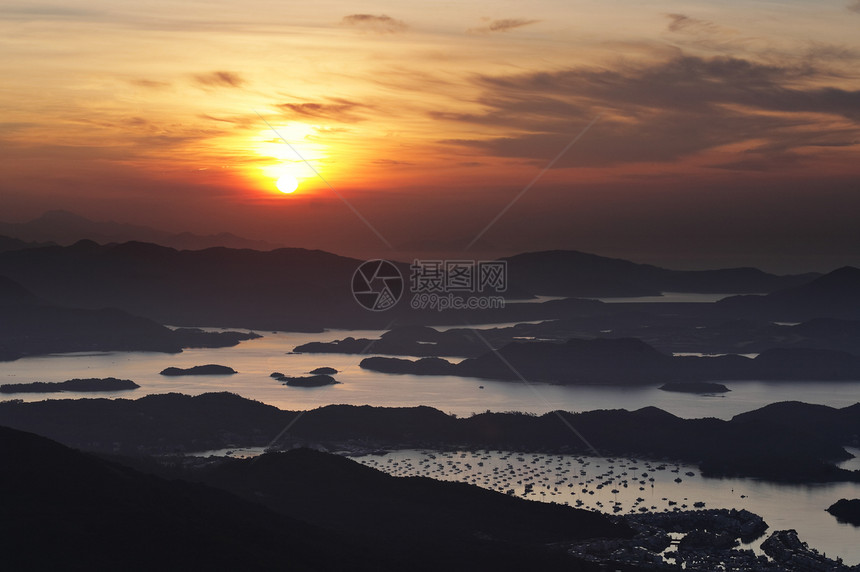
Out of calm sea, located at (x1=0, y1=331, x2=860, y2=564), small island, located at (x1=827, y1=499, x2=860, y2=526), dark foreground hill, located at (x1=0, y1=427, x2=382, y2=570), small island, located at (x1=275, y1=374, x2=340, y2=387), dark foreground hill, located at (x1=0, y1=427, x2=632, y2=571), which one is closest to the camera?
dark foreground hill, located at (x1=0, y1=427, x2=382, y2=570)

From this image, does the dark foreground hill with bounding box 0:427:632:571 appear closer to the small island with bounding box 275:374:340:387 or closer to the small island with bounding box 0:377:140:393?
the small island with bounding box 275:374:340:387

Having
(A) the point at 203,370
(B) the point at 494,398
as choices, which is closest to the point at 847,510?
(B) the point at 494,398

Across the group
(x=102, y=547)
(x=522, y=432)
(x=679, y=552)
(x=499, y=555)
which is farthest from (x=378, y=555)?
(x=522, y=432)

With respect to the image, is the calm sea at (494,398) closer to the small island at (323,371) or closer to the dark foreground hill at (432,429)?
the small island at (323,371)

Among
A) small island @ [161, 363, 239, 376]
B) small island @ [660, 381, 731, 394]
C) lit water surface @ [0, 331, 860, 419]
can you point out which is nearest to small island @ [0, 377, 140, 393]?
lit water surface @ [0, 331, 860, 419]

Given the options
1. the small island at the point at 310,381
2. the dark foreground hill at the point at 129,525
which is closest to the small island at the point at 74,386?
the small island at the point at 310,381

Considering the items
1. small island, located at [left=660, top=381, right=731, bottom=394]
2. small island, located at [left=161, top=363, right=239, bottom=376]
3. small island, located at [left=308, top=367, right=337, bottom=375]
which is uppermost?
small island, located at [left=308, top=367, right=337, bottom=375]

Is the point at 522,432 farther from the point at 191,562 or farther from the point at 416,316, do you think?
the point at 416,316
